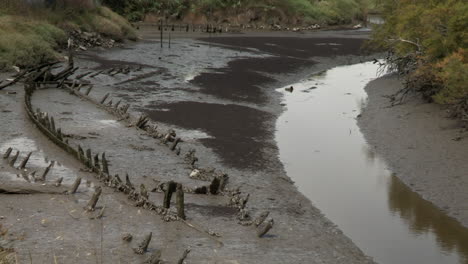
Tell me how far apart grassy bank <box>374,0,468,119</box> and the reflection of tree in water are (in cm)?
642

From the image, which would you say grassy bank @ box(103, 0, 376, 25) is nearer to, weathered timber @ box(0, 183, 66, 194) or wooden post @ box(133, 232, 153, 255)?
weathered timber @ box(0, 183, 66, 194)

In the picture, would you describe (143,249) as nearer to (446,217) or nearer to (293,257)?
(293,257)

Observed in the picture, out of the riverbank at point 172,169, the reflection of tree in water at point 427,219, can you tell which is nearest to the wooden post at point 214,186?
the riverbank at point 172,169

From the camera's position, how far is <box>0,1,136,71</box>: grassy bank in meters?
34.5

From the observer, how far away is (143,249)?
12.8 m

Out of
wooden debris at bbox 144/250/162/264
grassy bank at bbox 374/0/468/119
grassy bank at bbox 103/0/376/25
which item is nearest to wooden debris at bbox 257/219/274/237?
wooden debris at bbox 144/250/162/264

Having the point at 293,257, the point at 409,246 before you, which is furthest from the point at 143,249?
the point at 409,246

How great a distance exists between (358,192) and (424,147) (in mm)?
5083

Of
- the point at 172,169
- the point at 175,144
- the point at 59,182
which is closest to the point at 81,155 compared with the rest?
the point at 59,182

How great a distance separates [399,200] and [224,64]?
2723cm

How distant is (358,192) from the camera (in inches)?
770

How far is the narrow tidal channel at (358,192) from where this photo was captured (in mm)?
15367

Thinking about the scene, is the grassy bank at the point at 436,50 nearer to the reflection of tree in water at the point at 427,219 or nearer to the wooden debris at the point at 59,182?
the reflection of tree in water at the point at 427,219

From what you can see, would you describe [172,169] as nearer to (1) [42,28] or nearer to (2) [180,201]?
(2) [180,201]
